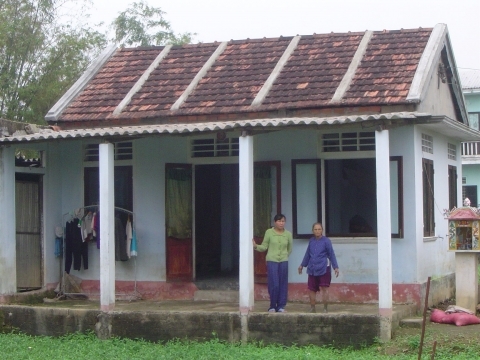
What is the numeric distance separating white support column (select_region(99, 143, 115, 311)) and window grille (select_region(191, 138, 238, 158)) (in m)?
2.00

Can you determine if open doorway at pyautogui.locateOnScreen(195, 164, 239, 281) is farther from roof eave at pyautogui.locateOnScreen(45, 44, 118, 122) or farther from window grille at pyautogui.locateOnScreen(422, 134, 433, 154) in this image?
window grille at pyautogui.locateOnScreen(422, 134, 433, 154)

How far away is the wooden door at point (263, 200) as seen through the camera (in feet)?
44.0

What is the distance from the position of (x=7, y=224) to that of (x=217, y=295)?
137 inches

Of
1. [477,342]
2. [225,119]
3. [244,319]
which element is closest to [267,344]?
[244,319]

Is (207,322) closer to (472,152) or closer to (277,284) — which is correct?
(277,284)

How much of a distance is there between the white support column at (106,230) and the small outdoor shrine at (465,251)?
16.6 feet

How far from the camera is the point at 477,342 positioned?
10.5 m

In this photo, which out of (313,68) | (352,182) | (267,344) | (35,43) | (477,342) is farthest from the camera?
(35,43)

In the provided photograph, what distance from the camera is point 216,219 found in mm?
15789

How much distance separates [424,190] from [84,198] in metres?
5.67

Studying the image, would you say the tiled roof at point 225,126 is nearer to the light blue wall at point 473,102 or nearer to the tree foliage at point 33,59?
the tree foliage at point 33,59

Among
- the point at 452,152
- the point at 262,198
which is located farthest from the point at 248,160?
the point at 452,152

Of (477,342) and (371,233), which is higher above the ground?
(371,233)

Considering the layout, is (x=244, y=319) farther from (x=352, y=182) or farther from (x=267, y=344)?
(x=352, y=182)
